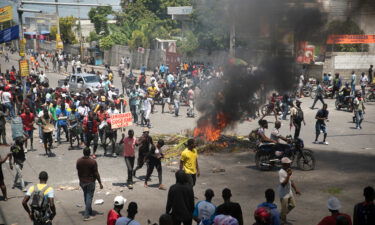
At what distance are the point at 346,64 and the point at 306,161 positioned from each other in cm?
1919

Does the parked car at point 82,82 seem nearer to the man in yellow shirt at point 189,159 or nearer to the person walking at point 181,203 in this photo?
the man in yellow shirt at point 189,159

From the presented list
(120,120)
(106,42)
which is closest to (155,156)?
(120,120)

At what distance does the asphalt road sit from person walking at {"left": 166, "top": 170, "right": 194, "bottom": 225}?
7.53 feet

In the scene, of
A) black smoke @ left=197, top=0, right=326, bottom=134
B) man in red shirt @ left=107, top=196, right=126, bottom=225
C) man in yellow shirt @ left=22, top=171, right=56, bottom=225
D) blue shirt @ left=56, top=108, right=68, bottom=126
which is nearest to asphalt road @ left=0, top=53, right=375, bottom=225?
blue shirt @ left=56, top=108, right=68, bottom=126

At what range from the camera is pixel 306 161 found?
40.4 feet

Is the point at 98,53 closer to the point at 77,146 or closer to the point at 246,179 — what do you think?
the point at 77,146

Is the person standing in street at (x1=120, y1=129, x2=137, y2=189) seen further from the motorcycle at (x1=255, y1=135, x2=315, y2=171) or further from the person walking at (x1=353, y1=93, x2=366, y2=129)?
the person walking at (x1=353, y1=93, x2=366, y2=129)

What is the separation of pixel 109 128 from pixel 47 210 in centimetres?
703

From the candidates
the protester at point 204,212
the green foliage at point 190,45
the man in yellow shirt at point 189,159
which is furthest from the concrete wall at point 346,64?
the protester at point 204,212

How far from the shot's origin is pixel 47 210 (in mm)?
7219

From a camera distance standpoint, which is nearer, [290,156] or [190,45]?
[290,156]

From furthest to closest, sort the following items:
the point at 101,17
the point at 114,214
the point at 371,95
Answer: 1. the point at 101,17
2. the point at 371,95
3. the point at 114,214

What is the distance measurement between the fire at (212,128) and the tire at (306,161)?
10.3 feet

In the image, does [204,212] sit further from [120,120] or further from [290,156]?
[120,120]
